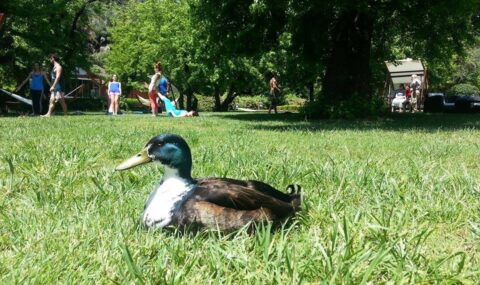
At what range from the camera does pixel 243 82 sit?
42.4 metres

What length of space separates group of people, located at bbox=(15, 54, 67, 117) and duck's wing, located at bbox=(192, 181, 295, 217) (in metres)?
14.6

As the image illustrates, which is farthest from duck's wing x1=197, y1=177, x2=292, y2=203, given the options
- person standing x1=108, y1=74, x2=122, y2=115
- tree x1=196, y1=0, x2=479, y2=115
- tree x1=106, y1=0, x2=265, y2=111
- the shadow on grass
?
tree x1=106, y1=0, x2=265, y2=111

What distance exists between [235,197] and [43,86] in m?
17.4

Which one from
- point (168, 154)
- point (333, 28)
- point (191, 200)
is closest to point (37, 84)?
point (333, 28)

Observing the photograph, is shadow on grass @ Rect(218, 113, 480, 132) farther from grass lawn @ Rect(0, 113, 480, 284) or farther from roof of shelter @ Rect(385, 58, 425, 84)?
roof of shelter @ Rect(385, 58, 425, 84)

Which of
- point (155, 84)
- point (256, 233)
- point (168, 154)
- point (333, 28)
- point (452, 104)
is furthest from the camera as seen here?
point (452, 104)

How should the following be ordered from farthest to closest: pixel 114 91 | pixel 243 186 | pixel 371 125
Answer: pixel 114 91 → pixel 371 125 → pixel 243 186

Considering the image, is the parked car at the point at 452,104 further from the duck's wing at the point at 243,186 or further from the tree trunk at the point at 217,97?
the duck's wing at the point at 243,186

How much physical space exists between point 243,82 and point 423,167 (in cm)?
3743

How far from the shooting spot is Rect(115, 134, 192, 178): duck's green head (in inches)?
115

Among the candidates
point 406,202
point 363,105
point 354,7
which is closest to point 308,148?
point 406,202

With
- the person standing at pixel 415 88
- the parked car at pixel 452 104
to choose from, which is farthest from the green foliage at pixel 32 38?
the parked car at pixel 452 104

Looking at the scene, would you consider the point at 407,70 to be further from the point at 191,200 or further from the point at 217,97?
the point at 191,200

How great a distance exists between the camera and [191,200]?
2834 mm
